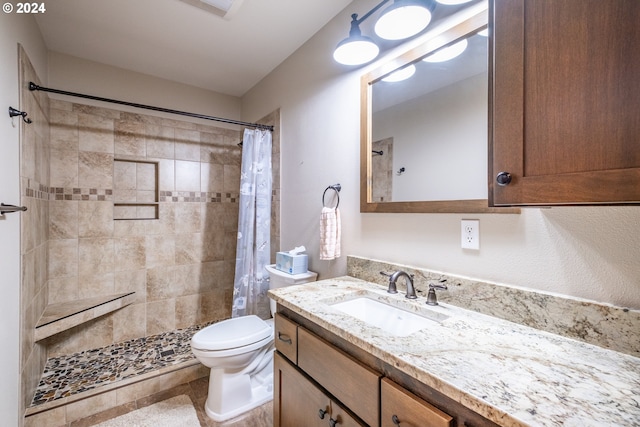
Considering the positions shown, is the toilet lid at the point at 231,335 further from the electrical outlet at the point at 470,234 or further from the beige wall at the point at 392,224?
the electrical outlet at the point at 470,234

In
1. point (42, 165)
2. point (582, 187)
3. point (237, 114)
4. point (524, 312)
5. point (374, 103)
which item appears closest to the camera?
point (582, 187)

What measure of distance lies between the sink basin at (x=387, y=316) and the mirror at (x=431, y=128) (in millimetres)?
455

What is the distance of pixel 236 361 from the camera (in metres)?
1.66

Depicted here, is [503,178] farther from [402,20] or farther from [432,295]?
[402,20]

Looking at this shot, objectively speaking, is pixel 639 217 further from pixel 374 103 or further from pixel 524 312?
pixel 374 103

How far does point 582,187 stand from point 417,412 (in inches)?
25.5

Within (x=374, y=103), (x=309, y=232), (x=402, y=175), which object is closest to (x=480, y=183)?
(x=402, y=175)

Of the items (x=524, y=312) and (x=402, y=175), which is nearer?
(x=524, y=312)

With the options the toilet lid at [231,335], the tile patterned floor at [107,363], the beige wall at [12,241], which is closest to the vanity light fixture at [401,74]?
the toilet lid at [231,335]

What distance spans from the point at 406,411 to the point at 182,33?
246 cm

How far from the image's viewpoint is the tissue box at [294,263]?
6.07ft

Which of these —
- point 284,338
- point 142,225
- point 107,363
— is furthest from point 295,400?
point 142,225

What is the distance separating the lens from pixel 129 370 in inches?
76.9

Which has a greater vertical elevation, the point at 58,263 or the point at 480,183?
the point at 480,183
